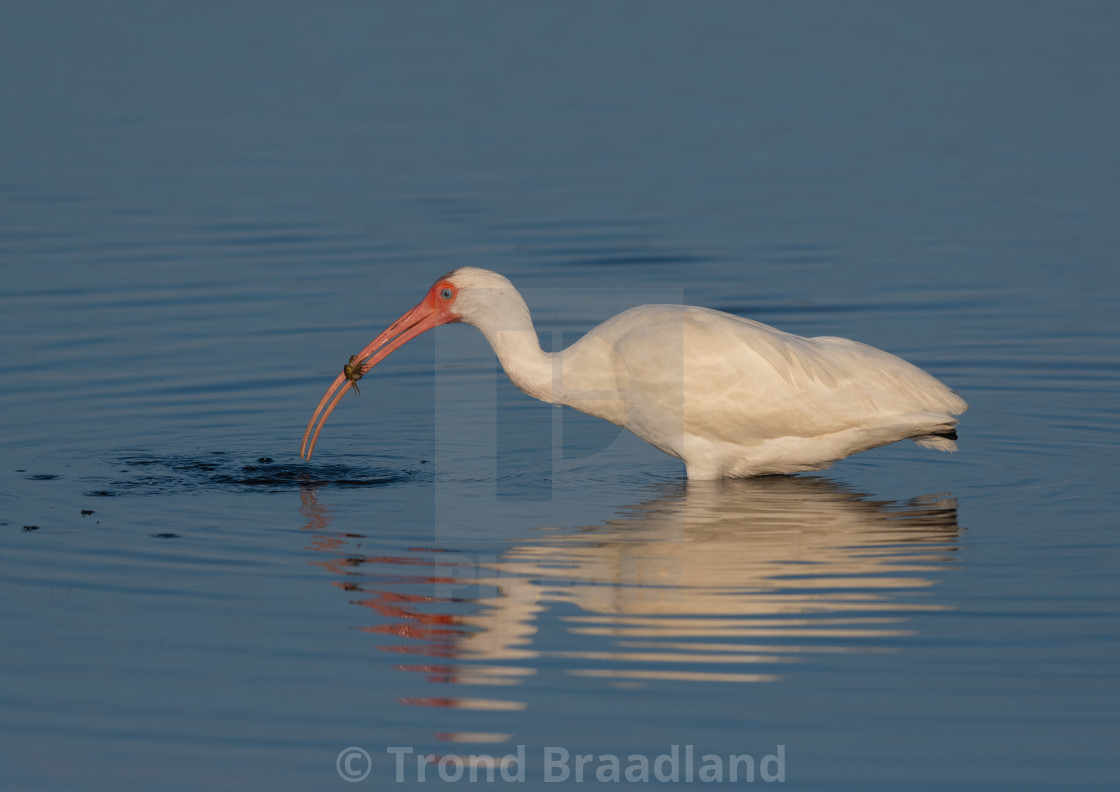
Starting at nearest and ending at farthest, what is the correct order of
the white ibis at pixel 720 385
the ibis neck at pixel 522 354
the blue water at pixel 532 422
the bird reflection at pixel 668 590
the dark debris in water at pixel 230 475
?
the blue water at pixel 532 422
the bird reflection at pixel 668 590
the white ibis at pixel 720 385
the dark debris in water at pixel 230 475
the ibis neck at pixel 522 354

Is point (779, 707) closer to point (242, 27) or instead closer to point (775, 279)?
point (775, 279)

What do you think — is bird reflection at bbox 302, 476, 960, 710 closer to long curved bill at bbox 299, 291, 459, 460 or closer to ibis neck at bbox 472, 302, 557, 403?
long curved bill at bbox 299, 291, 459, 460

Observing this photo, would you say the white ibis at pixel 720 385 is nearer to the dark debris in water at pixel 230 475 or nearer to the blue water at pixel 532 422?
the blue water at pixel 532 422

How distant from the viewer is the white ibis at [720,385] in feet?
38.7

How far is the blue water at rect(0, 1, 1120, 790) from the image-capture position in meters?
8.09

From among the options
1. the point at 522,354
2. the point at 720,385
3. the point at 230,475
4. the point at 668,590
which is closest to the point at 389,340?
the point at 522,354

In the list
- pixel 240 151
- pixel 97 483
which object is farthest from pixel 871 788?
pixel 240 151

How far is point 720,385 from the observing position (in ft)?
38.8

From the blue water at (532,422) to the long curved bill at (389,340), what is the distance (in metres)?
0.30

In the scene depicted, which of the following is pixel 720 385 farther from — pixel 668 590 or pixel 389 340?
pixel 389 340

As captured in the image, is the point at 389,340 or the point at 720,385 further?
the point at 389,340

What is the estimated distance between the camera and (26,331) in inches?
640

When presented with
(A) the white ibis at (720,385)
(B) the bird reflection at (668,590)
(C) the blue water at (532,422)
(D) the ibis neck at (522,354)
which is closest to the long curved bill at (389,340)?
(A) the white ibis at (720,385)

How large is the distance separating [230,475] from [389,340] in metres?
1.56
